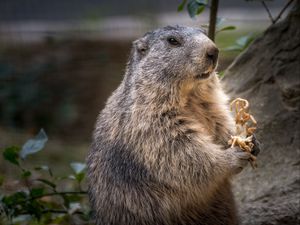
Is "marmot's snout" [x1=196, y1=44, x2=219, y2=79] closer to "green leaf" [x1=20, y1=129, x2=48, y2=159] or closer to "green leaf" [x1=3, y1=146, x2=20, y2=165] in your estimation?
"green leaf" [x1=20, y1=129, x2=48, y2=159]

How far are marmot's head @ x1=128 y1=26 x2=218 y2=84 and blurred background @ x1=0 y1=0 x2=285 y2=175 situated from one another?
15.4 ft

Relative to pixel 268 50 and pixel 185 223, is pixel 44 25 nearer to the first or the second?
pixel 268 50

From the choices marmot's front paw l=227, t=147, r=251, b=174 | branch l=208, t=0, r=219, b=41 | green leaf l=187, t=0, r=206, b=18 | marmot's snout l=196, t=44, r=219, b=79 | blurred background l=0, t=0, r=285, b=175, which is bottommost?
blurred background l=0, t=0, r=285, b=175

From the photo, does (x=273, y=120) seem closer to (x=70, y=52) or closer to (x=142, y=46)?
(x=142, y=46)

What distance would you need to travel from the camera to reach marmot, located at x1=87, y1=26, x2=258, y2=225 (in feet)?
15.2

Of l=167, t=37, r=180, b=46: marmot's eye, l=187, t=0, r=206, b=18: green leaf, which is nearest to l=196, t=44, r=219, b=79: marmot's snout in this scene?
l=167, t=37, r=180, b=46: marmot's eye

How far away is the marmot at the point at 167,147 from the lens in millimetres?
4633

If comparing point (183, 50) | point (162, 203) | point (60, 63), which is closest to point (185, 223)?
point (162, 203)

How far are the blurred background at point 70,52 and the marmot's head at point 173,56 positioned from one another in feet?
15.4

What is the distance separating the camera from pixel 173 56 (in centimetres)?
486

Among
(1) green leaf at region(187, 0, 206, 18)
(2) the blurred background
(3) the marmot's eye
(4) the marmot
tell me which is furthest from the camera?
(2) the blurred background

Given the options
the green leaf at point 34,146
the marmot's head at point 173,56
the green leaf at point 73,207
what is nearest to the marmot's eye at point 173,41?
the marmot's head at point 173,56

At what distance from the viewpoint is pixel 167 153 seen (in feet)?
15.2

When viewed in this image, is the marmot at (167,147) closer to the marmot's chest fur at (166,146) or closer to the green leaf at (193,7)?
the marmot's chest fur at (166,146)
